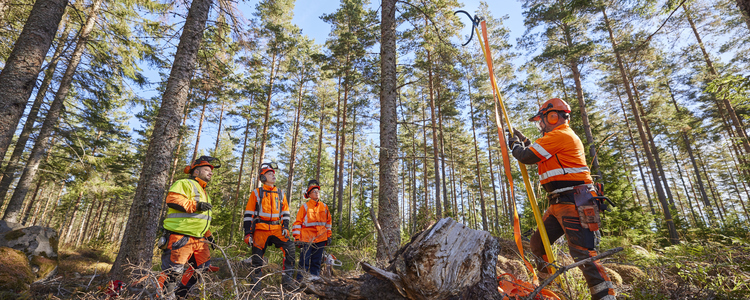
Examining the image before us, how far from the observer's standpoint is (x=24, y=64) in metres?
4.41

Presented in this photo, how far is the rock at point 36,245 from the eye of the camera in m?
6.15

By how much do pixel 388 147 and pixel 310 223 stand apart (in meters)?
2.17

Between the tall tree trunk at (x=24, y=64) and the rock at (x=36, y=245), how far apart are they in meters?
3.38

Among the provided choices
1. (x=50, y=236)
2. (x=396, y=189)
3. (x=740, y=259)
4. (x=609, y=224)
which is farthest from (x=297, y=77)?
(x=740, y=259)

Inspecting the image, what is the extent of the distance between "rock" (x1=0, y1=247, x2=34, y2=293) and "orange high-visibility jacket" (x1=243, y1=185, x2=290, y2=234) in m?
2.85

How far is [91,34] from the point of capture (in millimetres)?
10500

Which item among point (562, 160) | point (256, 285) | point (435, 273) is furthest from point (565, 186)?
point (256, 285)

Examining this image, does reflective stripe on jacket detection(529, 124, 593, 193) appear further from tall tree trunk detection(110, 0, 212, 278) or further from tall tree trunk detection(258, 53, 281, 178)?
tall tree trunk detection(258, 53, 281, 178)

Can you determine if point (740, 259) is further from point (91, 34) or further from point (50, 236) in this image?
point (91, 34)

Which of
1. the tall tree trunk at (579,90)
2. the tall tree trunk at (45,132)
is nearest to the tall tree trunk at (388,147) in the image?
the tall tree trunk at (579,90)

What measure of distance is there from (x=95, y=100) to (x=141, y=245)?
1262cm

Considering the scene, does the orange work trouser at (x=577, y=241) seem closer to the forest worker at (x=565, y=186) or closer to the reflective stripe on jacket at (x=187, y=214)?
the forest worker at (x=565, y=186)

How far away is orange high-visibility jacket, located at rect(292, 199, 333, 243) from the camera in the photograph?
5516mm

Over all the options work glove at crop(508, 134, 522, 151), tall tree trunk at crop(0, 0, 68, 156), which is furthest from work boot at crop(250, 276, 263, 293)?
tall tree trunk at crop(0, 0, 68, 156)
